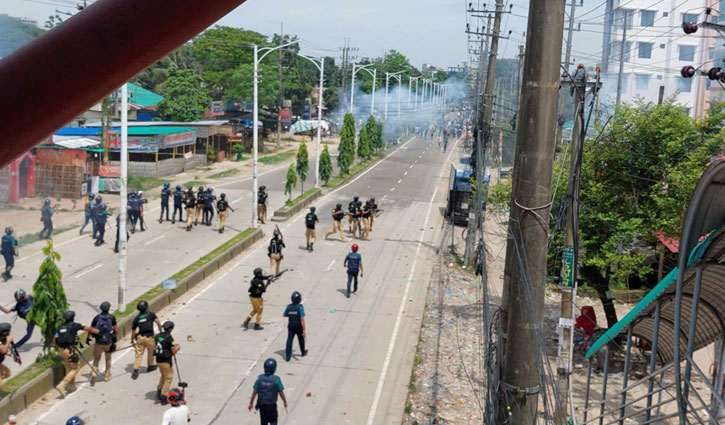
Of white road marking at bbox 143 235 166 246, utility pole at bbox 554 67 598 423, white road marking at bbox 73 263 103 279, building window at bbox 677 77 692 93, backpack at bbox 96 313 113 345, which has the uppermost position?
building window at bbox 677 77 692 93

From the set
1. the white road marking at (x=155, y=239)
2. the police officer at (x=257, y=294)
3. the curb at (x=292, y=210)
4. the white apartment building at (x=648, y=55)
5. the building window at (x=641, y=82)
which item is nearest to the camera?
the police officer at (x=257, y=294)

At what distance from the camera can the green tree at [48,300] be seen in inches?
472

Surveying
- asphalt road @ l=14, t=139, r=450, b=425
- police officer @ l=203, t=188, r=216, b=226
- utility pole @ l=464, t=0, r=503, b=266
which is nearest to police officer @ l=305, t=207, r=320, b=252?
asphalt road @ l=14, t=139, r=450, b=425

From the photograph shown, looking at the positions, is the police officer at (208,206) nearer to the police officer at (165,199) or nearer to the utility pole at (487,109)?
the police officer at (165,199)

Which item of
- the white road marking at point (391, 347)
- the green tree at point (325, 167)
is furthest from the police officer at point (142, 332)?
the green tree at point (325, 167)

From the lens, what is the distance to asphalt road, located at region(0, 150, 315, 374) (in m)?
17.3

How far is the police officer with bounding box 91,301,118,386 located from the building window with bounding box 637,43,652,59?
5468 centimetres

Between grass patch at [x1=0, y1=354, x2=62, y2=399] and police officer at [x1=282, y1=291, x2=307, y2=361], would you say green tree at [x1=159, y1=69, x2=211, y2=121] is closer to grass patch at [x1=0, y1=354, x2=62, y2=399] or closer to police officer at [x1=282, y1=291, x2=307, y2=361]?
police officer at [x1=282, y1=291, x2=307, y2=361]

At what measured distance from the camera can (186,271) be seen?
20.2m

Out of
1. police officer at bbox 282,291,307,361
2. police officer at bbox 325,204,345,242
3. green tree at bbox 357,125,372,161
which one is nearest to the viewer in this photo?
police officer at bbox 282,291,307,361

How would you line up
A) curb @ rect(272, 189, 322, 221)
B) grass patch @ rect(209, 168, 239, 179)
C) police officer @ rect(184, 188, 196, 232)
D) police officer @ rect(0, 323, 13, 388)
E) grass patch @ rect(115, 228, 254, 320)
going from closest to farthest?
1. police officer @ rect(0, 323, 13, 388)
2. grass patch @ rect(115, 228, 254, 320)
3. police officer @ rect(184, 188, 196, 232)
4. curb @ rect(272, 189, 322, 221)
5. grass patch @ rect(209, 168, 239, 179)

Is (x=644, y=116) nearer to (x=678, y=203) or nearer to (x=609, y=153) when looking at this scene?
(x=609, y=153)

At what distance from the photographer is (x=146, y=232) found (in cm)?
2648

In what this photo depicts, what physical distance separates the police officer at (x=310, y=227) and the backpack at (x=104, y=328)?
38.2 feet
